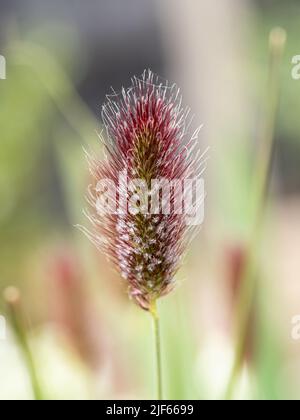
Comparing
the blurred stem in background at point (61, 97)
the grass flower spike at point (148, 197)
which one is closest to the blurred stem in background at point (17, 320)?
the grass flower spike at point (148, 197)

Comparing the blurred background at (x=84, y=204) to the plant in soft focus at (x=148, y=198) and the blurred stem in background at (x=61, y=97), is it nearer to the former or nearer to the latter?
the blurred stem in background at (x=61, y=97)

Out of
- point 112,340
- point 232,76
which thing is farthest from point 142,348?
point 232,76

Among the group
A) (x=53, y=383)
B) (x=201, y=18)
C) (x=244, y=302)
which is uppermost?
(x=201, y=18)

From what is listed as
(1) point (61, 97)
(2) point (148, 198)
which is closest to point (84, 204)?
(1) point (61, 97)

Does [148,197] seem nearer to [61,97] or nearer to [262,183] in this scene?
[262,183]

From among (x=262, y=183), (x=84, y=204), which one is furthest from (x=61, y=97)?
(x=262, y=183)

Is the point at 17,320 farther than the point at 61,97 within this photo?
No

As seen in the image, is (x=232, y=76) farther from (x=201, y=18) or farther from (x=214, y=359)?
(x=214, y=359)
